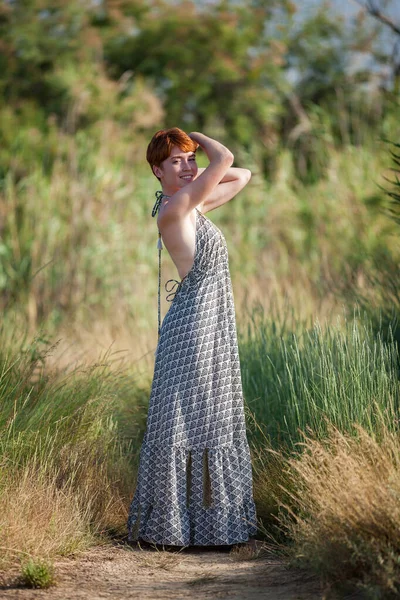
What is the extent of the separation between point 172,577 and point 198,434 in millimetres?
678

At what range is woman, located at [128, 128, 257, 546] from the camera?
165 inches

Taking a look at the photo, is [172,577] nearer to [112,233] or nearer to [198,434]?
[198,434]

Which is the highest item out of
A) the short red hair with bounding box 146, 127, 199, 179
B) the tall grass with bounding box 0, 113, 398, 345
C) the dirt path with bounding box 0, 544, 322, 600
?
the tall grass with bounding box 0, 113, 398, 345

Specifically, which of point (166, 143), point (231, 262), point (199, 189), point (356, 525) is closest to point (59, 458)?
point (199, 189)

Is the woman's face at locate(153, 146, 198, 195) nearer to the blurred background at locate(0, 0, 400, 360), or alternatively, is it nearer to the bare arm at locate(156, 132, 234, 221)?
the bare arm at locate(156, 132, 234, 221)

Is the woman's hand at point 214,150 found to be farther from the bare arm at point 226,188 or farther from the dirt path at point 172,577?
the dirt path at point 172,577

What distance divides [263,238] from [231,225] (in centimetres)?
44

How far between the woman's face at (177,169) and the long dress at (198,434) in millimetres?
250

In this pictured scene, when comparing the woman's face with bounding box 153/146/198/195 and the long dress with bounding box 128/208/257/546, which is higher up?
the woman's face with bounding box 153/146/198/195

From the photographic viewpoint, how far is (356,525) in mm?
3354

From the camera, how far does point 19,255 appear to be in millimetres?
9430

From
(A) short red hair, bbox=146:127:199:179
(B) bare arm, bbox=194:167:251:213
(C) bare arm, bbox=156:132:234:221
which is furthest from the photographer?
(B) bare arm, bbox=194:167:251:213

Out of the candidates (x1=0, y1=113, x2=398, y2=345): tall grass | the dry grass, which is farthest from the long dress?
(x1=0, y1=113, x2=398, y2=345): tall grass

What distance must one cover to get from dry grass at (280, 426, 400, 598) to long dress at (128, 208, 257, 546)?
54cm
